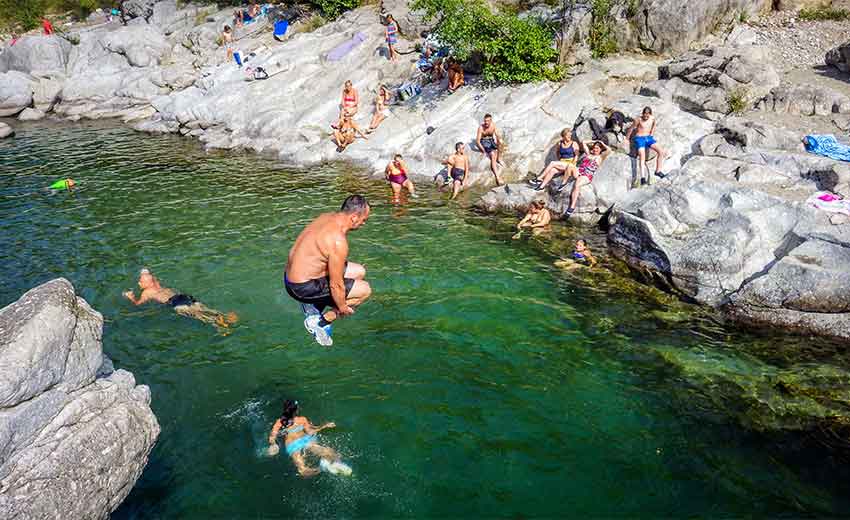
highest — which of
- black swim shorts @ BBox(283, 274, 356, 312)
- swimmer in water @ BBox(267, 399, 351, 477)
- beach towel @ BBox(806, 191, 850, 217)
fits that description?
black swim shorts @ BBox(283, 274, 356, 312)

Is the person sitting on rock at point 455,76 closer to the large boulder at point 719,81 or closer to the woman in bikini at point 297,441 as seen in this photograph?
the large boulder at point 719,81

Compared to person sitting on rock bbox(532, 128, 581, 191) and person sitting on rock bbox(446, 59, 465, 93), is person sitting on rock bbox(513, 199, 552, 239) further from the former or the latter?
person sitting on rock bbox(446, 59, 465, 93)

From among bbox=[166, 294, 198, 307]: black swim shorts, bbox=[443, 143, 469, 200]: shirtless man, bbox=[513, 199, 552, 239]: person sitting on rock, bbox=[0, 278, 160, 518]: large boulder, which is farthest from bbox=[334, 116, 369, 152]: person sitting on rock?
bbox=[0, 278, 160, 518]: large boulder

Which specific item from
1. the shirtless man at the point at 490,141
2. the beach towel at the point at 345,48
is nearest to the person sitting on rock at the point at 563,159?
the shirtless man at the point at 490,141

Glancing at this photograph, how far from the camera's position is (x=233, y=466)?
27.8 feet

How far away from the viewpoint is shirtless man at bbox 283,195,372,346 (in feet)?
25.4

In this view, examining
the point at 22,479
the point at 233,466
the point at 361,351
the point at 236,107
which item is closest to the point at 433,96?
the point at 236,107

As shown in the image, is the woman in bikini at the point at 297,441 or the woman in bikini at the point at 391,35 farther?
the woman in bikini at the point at 391,35

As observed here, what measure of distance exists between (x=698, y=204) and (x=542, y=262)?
171 inches

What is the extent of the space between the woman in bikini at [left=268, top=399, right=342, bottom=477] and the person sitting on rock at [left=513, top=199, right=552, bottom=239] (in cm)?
1037

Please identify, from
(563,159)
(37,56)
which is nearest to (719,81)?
(563,159)

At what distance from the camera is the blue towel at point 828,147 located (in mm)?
15578

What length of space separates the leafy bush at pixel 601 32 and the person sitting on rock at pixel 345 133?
37.1ft

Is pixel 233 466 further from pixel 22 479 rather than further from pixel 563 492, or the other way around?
pixel 563 492
